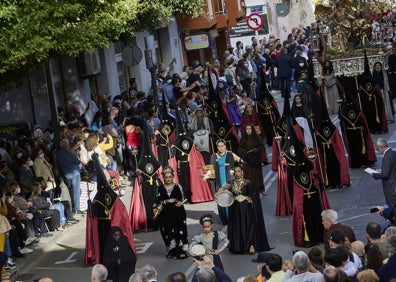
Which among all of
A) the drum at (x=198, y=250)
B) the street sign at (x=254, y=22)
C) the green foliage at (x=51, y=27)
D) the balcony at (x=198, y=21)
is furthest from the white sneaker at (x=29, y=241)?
the balcony at (x=198, y=21)

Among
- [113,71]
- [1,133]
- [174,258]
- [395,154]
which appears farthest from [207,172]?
[113,71]

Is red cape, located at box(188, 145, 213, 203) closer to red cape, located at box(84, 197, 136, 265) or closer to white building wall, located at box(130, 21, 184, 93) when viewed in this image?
red cape, located at box(84, 197, 136, 265)

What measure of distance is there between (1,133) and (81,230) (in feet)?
20.1

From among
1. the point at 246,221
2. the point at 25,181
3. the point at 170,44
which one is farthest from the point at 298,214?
the point at 170,44

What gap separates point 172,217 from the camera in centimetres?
2088

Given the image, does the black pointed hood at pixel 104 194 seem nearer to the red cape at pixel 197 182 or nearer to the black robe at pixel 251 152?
the black robe at pixel 251 152

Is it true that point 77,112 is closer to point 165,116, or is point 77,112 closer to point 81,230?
point 165,116

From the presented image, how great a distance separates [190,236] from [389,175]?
410cm

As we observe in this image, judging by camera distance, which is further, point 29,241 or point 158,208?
point 29,241

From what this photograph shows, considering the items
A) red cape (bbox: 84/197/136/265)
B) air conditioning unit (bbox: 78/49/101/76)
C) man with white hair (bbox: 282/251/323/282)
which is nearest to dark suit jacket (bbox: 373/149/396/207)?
red cape (bbox: 84/197/136/265)

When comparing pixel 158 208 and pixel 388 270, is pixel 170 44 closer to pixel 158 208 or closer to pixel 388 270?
pixel 158 208

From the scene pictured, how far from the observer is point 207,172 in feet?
74.9

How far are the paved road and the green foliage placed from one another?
10.6 ft

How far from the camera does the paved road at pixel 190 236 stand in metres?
20.3
